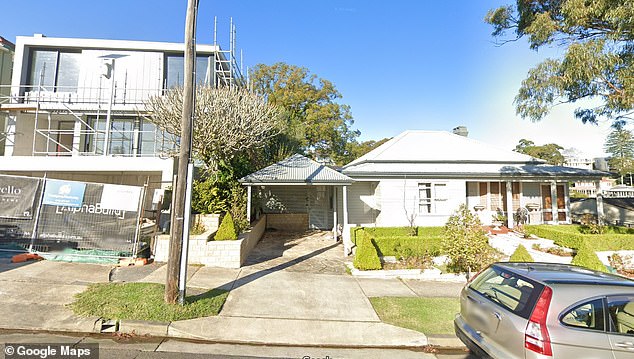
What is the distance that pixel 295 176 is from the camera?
11.3 metres

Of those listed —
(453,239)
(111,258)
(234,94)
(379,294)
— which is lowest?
(379,294)

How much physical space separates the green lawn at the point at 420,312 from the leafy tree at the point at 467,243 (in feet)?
4.73

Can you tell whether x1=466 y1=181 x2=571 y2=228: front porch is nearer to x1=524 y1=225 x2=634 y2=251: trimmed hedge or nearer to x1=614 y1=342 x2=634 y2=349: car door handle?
x1=524 y1=225 x2=634 y2=251: trimmed hedge

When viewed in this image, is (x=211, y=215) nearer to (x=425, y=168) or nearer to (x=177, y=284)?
(x=177, y=284)

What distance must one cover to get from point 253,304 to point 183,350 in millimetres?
1732

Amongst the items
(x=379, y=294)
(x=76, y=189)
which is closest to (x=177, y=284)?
(x=379, y=294)

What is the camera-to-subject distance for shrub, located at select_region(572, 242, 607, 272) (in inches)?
289

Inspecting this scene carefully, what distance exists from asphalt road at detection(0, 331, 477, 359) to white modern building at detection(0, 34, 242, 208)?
37.7 feet

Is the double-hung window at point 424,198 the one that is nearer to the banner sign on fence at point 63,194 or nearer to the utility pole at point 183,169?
the utility pole at point 183,169

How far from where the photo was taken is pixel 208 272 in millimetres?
7262

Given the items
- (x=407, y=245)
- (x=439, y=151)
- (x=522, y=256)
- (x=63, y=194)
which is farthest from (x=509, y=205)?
(x=63, y=194)

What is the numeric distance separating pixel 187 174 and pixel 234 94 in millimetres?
6993

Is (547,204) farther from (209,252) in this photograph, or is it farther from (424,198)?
(209,252)

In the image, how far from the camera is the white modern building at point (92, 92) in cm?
1484
